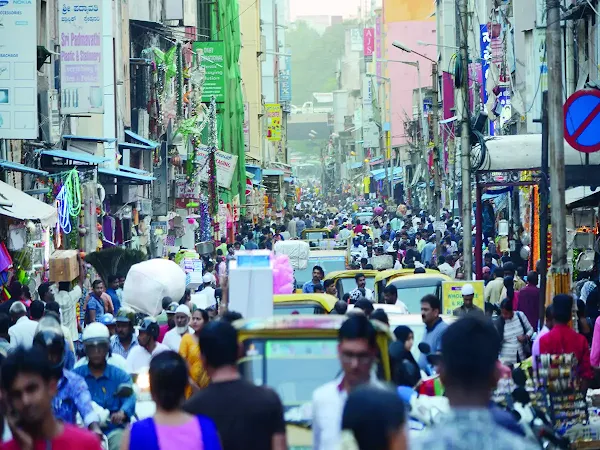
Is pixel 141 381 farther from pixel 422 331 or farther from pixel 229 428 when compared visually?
pixel 229 428

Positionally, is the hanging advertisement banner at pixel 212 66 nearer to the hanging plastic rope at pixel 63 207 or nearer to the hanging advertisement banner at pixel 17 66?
the hanging plastic rope at pixel 63 207

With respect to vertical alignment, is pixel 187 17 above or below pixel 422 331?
above

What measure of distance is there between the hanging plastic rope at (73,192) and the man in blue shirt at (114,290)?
410cm

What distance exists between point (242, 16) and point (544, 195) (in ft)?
257

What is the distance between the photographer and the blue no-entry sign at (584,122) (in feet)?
49.5

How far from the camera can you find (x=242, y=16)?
9462cm

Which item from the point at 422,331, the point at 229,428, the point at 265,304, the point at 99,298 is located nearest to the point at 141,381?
the point at 265,304

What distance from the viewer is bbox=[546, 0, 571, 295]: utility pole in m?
15.7

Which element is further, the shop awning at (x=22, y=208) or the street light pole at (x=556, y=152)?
the shop awning at (x=22, y=208)

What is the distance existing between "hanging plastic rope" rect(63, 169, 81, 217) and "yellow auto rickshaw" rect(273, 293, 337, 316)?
10853 mm

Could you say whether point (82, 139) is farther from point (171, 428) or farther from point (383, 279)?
point (171, 428)

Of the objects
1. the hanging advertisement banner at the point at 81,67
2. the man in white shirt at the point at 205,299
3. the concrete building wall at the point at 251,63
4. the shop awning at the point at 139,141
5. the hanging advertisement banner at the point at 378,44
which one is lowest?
the man in white shirt at the point at 205,299

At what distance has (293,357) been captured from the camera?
8.21m

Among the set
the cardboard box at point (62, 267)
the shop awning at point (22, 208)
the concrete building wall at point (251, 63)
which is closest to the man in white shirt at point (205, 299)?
the shop awning at point (22, 208)
